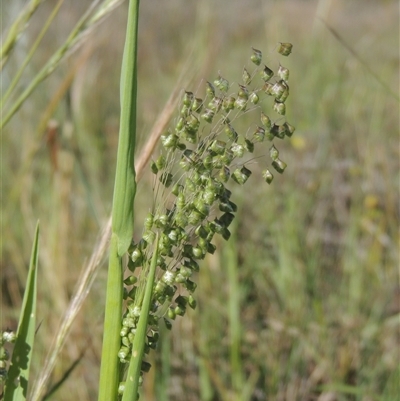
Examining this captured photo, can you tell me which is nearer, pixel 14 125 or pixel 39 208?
pixel 39 208

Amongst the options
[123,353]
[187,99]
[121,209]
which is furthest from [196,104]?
[123,353]

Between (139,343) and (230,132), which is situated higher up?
(230,132)

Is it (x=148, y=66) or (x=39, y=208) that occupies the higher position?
(x=148, y=66)

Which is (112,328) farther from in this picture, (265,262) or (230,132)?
(265,262)

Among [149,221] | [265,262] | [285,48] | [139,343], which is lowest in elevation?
[139,343]

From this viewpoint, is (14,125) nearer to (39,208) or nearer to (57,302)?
(39,208)

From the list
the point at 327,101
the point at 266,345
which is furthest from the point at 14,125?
the point at 266,345
